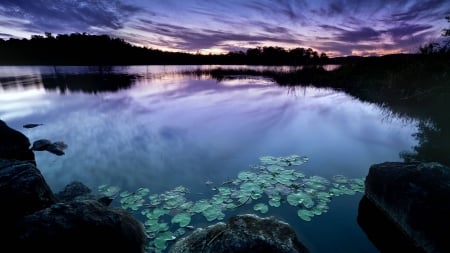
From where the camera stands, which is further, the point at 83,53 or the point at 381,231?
the point at 83,53

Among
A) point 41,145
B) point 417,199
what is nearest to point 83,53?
point 41,145

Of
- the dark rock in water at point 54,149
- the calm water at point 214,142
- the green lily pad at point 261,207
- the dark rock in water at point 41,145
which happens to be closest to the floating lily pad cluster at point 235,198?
the green lily pad at point 261,207

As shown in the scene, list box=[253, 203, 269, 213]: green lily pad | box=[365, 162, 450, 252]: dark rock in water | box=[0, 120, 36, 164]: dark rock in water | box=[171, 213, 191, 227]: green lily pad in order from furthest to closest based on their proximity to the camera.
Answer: box=[0, 120, 36, 164]: dark rock in water → box=[253, 203, 269, 213]: green lily pad → box=[171, 213, 191, 227]: green lily pad → box=[365, 162, 450, 252]: dark rock in water

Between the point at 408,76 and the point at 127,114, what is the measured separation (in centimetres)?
2077

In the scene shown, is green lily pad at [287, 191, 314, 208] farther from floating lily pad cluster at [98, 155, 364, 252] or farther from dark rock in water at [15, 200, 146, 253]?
dark rock in water at [15, 200, 146, 253]

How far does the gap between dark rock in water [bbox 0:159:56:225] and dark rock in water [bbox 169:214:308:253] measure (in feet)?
7.03

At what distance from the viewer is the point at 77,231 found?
284 cm

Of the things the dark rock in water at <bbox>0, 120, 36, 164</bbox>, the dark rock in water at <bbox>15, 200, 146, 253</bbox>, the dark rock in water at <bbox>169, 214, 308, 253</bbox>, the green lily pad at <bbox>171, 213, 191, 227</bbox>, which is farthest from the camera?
the dark rock in water at <bbox>0, 120, 36, 164</bbox>

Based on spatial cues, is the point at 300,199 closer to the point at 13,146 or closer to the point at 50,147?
the point at 50,147

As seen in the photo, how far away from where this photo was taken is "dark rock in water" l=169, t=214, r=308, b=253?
2838mm

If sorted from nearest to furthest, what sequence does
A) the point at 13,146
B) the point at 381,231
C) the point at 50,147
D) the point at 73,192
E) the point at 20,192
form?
the point at 20,192, the point at 381,231, the point at 73,192, the point at 13,146, the point at 50,147

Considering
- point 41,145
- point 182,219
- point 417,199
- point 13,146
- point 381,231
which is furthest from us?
point 41,145

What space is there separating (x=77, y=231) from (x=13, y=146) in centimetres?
655

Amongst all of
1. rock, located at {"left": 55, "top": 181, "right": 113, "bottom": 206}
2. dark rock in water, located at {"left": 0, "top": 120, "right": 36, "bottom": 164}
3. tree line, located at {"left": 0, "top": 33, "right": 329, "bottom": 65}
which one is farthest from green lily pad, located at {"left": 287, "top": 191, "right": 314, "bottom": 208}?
tree line, located at {"left": 0, "top": 33, "right": 329, "bottom": 65}
